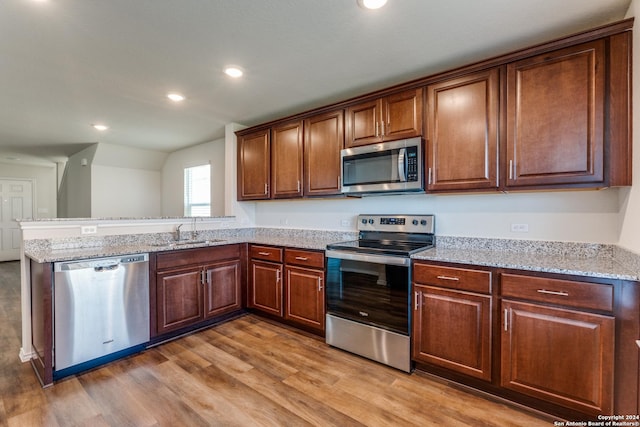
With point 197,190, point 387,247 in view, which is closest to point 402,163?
point 387,247

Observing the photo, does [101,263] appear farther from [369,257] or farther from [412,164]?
[412,164]

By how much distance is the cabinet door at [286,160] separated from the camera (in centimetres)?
339

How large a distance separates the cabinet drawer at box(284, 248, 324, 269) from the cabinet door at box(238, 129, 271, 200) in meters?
0.92

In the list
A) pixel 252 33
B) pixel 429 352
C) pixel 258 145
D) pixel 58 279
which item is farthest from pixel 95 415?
pixel 258 145

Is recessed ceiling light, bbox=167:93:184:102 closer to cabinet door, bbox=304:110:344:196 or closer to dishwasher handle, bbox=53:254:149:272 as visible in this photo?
cabinet door, bbox=304:110:344:196

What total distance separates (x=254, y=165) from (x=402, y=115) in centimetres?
200

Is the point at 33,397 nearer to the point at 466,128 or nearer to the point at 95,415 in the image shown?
the point at 95,415

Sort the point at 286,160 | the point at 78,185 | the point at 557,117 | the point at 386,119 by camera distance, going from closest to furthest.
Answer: the point at 557,117, the point at 386,119, the point at 286,160, the point at 78,185

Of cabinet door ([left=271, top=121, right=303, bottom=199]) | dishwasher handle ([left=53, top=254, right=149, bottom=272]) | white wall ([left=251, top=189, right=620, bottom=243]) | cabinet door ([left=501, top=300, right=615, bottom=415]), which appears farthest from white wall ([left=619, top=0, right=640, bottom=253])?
dishwasher handle ([left=53, top=254, right=149, bottom=272])

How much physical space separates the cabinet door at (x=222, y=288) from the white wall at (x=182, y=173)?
1773mm

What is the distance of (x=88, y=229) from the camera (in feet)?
9.12

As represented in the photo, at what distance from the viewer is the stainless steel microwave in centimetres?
249

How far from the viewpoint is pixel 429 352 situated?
221 centimetres

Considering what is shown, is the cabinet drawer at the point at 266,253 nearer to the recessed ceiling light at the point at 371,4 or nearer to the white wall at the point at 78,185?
the recessed ceiling light at the point at 371,4
